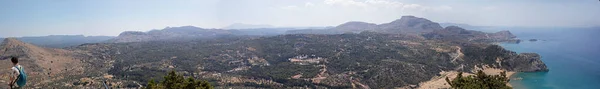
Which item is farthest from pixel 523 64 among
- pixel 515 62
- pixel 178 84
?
pixel 178 84

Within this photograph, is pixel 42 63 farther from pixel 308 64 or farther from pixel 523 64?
pixel 523 64

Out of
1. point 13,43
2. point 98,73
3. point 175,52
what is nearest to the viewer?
point 98,73

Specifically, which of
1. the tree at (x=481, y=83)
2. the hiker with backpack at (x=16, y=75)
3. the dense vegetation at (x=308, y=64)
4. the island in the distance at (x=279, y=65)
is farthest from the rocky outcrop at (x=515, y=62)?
the hiker with backpack at (x=16, y=75)

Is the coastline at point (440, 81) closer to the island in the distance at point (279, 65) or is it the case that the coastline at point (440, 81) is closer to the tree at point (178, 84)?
the island in the distance at point (279, 65)

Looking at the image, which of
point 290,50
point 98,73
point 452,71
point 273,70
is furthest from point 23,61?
point 452,71

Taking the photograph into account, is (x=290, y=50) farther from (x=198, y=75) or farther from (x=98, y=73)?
(x=98, y=73)

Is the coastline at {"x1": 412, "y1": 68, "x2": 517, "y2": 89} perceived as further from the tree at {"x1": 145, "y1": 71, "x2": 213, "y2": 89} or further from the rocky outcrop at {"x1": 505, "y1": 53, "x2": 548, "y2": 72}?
the tree at {"x1": 145, "y1": 71, "x2": 213, "y2": 89}

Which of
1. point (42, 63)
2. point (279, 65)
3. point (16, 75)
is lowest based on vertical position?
point (279, 65)

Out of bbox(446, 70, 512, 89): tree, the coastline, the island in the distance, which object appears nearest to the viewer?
bbox(446, 70, 512, 89): tree

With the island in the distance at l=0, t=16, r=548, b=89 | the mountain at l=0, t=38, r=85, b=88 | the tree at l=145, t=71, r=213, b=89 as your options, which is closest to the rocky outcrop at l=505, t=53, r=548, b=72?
the island in the distance at l=0, t=16, r=548, b=89

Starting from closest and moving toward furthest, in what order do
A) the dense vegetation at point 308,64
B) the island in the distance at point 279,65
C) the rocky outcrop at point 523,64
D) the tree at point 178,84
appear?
the tree at point 178,84 < the island in the distance at point 279,65 < the dense vegetation at point 308,64 < the rocky outcrop at point 523,64

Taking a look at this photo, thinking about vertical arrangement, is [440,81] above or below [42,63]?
below
